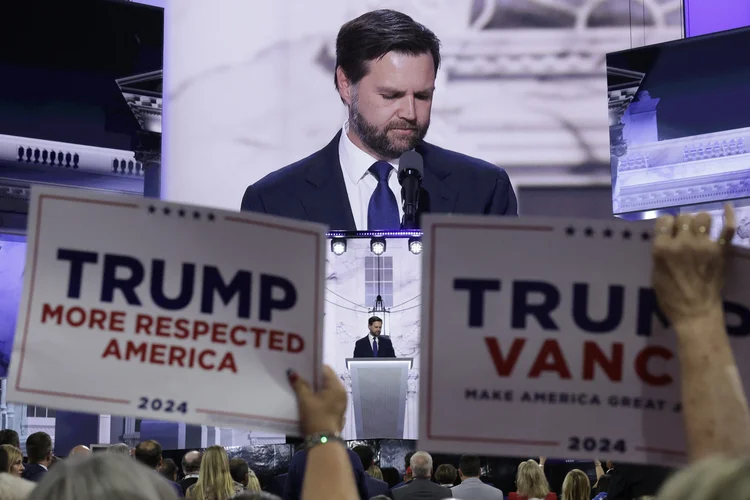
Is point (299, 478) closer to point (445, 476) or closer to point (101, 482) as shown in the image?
point (445, 476)

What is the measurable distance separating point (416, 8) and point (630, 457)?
Result: 38.1ft

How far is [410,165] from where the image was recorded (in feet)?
40.9

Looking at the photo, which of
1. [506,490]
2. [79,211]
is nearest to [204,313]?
[79,211]

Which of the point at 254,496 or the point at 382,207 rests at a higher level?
the point at 382,207

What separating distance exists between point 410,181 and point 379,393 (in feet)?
9.76

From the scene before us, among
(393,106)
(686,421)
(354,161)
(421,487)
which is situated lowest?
(421,487)

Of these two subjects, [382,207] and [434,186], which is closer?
[382,207]

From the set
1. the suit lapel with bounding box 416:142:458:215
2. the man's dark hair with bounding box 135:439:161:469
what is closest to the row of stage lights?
the suit lapel with bounding box 416:142:458:215

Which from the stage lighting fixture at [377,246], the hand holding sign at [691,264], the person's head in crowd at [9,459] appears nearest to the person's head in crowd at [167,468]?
the person's head in crowd at [9,459]

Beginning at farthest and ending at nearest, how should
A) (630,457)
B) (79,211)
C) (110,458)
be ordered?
1. (79,211)
2. (630,457)
3. (110,458)

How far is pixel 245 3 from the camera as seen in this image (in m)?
13.5

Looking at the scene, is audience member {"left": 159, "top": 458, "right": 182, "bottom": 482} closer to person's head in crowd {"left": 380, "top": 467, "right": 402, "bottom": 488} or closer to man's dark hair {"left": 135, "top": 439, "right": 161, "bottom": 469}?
man's dark hair {"left": 135, "top": 439, "right": 161, "bottom": 469}

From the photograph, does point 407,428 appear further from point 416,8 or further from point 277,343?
point 277,343

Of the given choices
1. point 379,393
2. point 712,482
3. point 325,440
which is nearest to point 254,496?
point 325,440
